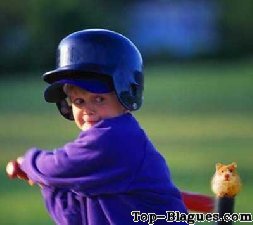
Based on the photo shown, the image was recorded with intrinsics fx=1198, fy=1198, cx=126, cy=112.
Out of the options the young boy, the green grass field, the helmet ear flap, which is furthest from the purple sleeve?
the green grass field

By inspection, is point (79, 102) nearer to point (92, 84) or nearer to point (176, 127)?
point (92, 84)

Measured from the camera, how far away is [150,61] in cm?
3556

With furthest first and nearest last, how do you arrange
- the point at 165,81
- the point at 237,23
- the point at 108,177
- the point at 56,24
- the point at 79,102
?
the point at 237,23 < the point at 56,24 < the point at 165,81 < the point at 79,102 < the point at 108,177

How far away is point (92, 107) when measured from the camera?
406 cm

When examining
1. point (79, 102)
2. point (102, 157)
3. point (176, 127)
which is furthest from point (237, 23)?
point (102, 157)

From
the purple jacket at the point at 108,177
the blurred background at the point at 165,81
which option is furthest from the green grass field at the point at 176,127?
the purple jacket at the point at 108,177

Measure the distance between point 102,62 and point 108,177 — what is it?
1.28ft

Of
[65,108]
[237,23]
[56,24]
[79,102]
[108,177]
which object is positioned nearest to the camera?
[108,177]

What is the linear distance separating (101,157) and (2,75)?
1048 inches

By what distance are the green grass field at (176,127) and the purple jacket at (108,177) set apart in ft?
17.6

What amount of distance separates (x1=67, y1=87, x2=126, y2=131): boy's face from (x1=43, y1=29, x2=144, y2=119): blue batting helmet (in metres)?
0.05

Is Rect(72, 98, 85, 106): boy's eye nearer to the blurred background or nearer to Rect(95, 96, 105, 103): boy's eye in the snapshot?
Rect(95, 96, 105, 103): boy's eye

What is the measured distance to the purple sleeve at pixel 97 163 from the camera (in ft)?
13.1

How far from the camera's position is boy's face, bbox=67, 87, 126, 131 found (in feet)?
13.3
